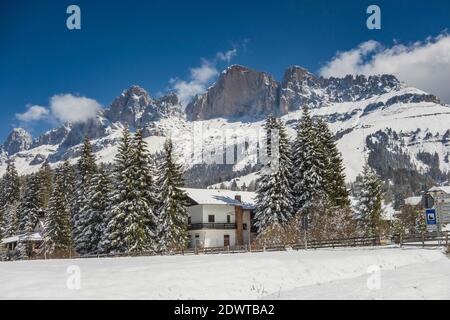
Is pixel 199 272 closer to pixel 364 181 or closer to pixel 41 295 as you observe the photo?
pixel 41 295

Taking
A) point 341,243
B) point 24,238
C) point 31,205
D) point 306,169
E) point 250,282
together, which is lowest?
point 250,282

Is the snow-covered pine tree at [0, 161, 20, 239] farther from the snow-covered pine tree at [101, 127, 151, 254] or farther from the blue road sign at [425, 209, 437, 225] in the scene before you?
the blue road sign at [425, 209, 437, 225]

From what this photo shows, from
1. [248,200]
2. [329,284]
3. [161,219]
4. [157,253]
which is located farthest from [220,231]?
[329,284]

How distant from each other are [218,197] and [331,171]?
2254 cm

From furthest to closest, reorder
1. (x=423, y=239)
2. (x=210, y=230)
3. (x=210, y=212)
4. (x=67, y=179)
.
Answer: (x=67, y=179) < (x=210, y=212) < (x=210, y=230) < (x=423, y=239)

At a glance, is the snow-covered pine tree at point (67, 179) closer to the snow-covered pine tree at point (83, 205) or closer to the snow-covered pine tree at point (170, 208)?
the snow-covered pine tree at point (83, 205)

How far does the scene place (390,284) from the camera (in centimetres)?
2050

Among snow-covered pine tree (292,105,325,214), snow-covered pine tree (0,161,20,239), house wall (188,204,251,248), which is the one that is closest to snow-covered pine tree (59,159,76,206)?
snow-covered pine tree (0,161,20,239)

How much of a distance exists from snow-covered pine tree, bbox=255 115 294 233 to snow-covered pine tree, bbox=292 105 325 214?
35.8 inches

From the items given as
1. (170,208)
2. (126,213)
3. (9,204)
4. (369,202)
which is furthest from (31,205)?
(369,202)

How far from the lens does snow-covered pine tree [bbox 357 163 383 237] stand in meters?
62.1

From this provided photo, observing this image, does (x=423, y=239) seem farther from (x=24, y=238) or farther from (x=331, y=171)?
(x=24, y=238)

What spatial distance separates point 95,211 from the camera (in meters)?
58.2

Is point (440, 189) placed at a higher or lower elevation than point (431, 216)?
higher
